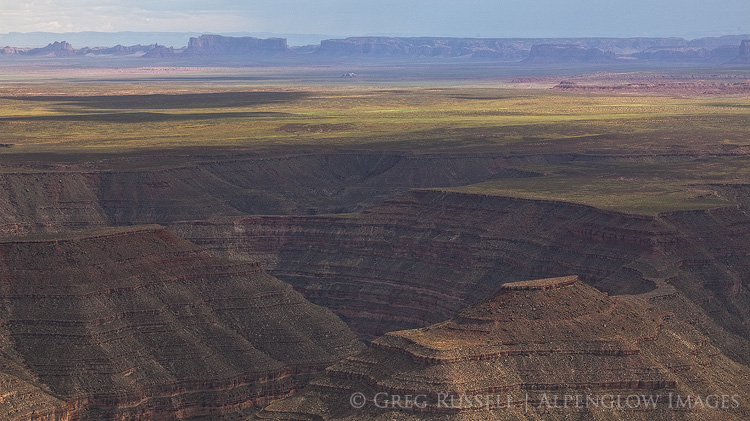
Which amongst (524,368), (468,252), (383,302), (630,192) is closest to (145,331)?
(524,368)

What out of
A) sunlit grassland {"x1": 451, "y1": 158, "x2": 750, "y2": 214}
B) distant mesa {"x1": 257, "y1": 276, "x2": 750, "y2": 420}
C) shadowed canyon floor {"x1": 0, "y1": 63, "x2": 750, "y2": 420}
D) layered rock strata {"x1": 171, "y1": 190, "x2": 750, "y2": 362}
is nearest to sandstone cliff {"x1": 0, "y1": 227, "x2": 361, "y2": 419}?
shadowed canyon floor {"x1": 0, "y1": 63, "x2": 750, "y2": 420}

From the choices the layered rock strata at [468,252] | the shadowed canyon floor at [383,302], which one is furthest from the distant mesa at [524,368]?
the layered rock strata at [468,252]

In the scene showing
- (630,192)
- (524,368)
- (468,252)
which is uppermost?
(524,368)

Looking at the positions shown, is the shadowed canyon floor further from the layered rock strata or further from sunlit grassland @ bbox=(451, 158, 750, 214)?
sunlit grassland @ bbox=(451, 158, 750, 214)

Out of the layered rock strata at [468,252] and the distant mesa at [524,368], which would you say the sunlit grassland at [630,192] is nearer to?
the layered rock strata at [468,252]

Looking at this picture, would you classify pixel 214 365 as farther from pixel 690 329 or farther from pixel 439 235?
pixel 439 235

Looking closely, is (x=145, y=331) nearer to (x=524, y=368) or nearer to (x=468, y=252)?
(x=524, y=368)

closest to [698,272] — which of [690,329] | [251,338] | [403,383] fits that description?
[690,329]
